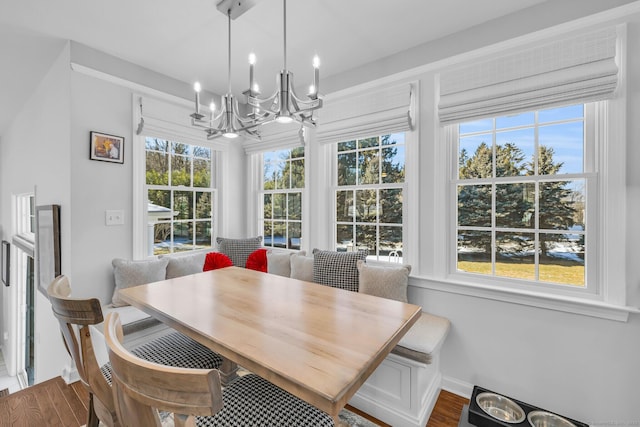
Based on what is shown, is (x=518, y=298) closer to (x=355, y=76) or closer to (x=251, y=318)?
(x=251, y=318)

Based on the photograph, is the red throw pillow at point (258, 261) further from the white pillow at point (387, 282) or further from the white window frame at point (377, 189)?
the white pillow at point (387, 282)

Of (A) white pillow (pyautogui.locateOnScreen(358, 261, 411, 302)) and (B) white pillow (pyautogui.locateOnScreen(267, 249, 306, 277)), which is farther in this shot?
(B) white pillow (pyautogui.locateOnScreen(267, 249, 306, 277))

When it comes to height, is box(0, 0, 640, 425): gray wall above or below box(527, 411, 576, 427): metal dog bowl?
above

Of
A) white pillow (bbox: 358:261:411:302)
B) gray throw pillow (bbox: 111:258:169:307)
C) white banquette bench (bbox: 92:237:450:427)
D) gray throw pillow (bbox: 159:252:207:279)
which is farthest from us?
gray throw pillow (bbox: 159:252:207:279)

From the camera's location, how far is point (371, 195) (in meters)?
2.71

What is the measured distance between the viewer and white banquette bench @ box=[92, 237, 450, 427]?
174cm

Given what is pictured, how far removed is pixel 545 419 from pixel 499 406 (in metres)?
0.24

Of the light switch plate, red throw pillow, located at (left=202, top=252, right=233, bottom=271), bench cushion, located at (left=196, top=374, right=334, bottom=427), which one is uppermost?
the light switch plate

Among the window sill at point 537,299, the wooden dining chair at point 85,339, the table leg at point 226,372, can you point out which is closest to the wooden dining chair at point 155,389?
the wooden dining chair at point 85,339

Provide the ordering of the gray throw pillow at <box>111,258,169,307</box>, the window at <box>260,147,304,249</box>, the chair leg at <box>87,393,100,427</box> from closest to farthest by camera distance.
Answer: the chair leg at <box>87,393,100,427</box> → the gray throw pillow at <box>111,258,169,307</box> → the window at <box>260,147,304,249</box>

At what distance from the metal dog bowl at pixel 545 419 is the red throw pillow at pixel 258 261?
2.35m

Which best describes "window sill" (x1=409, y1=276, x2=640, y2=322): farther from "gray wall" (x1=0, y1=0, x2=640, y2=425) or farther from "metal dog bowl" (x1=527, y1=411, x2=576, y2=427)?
"metal dog bowl" (x1=527, y1=411, x2=576, y2=427)

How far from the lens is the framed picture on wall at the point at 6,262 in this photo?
4.39 m

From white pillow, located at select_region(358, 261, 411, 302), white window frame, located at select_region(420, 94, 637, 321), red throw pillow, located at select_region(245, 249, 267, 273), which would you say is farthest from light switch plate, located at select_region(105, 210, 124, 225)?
white window frame, located at select_region(420, 94, 637, 321)
